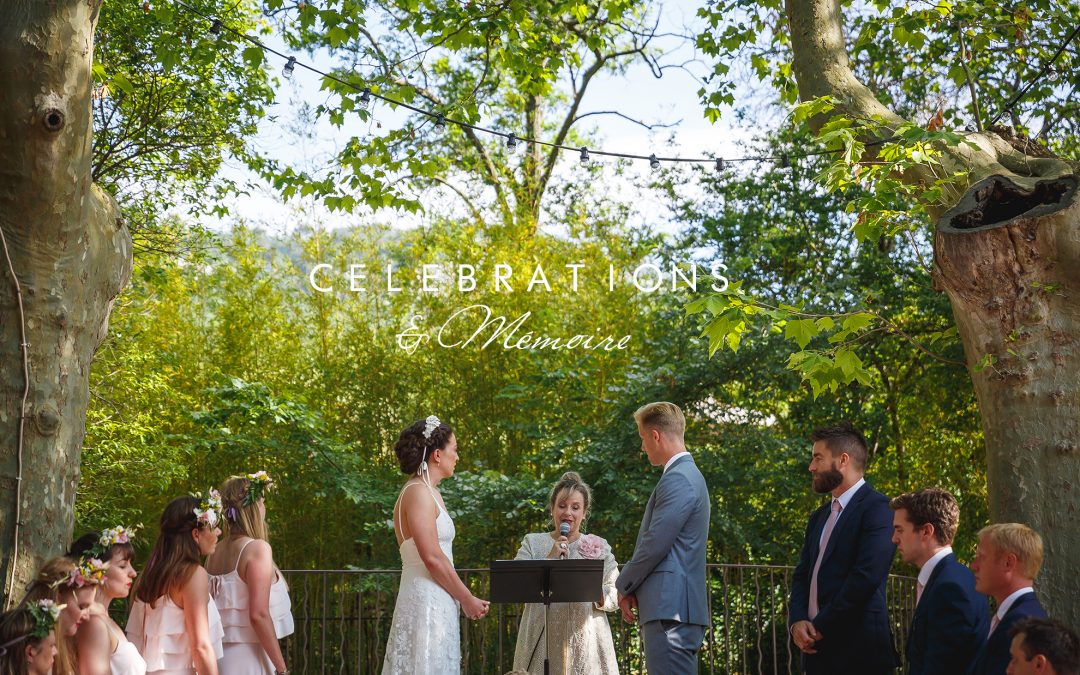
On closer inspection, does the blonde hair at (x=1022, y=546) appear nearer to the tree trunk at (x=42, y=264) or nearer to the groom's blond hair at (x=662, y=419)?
the groom's blond hair at (x=662, y=419)

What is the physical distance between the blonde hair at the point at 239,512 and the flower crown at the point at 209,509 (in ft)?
0.71

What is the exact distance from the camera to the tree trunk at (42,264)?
355cm

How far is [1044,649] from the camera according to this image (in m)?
2.69

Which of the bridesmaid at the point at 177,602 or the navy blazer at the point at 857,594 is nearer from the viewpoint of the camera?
the bridesmaid at the point at 177,602

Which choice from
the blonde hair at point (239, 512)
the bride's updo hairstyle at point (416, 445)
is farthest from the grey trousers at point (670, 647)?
the blonde hair at point (239, 512)

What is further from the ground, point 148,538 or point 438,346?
point 438,346

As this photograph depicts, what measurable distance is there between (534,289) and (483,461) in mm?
1792

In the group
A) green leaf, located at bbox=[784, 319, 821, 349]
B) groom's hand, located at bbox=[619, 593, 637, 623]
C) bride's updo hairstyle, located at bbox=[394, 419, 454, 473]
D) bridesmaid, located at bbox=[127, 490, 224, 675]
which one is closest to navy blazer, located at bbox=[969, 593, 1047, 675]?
groom's hand, located at bbox=[619, 593, 637, 623]

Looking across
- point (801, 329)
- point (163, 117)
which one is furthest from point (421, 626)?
point (163, 117)

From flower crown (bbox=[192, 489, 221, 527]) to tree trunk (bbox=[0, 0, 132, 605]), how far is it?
1.59 feet

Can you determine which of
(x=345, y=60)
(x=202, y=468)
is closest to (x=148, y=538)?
(x=202, y=468)

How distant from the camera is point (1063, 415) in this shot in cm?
413

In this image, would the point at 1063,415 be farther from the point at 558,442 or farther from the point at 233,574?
the point at 558,442

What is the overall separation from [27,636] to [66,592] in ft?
0.96
